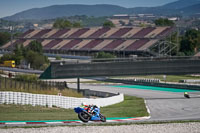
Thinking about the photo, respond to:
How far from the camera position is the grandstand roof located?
363ft

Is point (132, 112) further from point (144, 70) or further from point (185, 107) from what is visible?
point (144, 70)

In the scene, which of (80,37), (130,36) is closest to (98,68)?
(130,36)

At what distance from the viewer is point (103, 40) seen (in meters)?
124

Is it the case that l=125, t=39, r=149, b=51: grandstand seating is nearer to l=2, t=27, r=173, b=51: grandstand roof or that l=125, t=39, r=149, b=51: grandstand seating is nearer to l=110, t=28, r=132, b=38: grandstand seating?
l=2, t=27, r=173, b=51: grandstand roof

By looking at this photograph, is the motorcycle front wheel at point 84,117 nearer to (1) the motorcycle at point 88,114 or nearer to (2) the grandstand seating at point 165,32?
(1) the motorcycle at point 88,114

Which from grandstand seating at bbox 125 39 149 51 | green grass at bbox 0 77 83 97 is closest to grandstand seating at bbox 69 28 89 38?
grandstand seating at bbox 125 39 149 51

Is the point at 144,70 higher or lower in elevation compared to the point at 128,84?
higher

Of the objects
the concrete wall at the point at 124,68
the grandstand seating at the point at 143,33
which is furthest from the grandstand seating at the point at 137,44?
the concrete wall at the point at 124,68

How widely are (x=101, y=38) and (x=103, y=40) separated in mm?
2160

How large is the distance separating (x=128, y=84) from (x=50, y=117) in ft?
149

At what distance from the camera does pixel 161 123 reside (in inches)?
942

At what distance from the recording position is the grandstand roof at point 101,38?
111m

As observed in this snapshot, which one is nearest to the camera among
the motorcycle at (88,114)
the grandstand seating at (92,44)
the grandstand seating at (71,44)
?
the motorcycle at (88,114)

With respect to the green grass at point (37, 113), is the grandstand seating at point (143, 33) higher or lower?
higher
